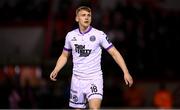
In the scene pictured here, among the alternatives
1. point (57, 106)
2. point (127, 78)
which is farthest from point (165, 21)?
point (127, 78)

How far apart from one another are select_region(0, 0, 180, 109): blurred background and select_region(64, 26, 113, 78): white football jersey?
21.9 ft

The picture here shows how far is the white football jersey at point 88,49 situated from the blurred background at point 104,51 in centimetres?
668

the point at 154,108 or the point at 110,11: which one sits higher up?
the point at 110,11

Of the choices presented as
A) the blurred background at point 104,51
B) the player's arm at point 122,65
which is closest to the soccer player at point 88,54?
the player's arm at point 122,65

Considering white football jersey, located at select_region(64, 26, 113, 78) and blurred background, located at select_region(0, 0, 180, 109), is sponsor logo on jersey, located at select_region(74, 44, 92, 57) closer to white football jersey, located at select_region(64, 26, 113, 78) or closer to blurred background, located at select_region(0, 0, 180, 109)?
white football jersey, located at select_region(64, 26, 113, 78)

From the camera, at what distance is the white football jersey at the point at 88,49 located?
7137mm

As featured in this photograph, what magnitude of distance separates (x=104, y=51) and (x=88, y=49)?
7.58 meters

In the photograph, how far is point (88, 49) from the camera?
7.14 metres

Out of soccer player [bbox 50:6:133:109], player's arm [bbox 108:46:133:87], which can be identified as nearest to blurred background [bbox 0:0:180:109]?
soccer player [bbox 50:6:133:109]

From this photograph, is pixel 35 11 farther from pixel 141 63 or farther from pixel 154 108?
pixel 154 108

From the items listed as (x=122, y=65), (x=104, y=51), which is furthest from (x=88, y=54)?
(x=104, y=51)

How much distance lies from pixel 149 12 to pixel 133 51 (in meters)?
1.91

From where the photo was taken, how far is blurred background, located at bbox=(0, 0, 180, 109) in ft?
46.8

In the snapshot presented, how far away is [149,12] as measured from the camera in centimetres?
1709
